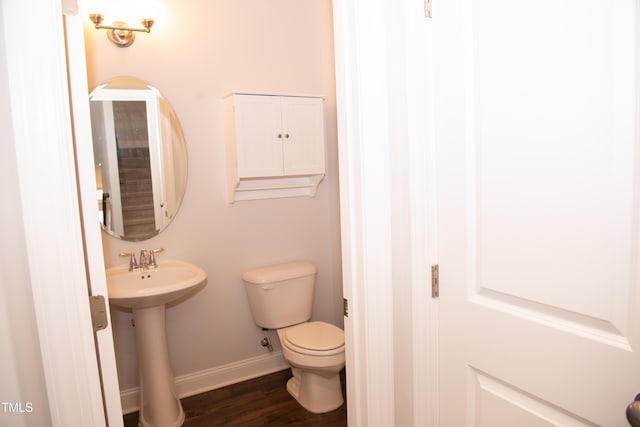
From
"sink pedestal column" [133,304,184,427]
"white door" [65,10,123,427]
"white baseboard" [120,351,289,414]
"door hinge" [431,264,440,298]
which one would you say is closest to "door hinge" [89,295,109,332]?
"white door" [65,10,123,427]

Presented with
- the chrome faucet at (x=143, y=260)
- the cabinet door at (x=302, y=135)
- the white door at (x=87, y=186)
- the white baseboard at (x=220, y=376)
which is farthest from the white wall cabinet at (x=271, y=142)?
the white door at (x=87, y=186)

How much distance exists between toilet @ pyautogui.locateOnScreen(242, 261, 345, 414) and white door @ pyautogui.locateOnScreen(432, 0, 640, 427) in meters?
1.18

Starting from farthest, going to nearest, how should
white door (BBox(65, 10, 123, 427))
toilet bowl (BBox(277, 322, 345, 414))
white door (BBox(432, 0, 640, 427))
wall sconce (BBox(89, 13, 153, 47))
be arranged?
toilet bowl (BBox(277, 322, 345, 414)), wall sconce (BBox(89, 13, 153, 47)), white door (BBox(65, 10, 123, 427)), white door (BBox(432, 0, 640, 427))

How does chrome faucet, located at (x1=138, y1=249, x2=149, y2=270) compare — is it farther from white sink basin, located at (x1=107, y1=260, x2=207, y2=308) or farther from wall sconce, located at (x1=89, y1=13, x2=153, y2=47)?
wall sconce, located at (x1=89, y1=13, x2=153, y2=47)

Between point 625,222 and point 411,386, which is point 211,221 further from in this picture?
point 625,222

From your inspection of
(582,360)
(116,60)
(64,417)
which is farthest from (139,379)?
(582,360)

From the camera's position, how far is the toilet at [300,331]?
2.32 m

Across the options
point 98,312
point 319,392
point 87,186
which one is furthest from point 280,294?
point 87,186

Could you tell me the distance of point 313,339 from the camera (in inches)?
95.2

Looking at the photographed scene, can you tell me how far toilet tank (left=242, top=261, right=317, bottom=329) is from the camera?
2.59 meters

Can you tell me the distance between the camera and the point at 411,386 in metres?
1.30

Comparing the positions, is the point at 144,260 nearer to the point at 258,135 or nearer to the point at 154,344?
the point at 154,344

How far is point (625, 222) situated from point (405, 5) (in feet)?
2.49

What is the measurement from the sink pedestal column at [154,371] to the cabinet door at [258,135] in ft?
3.04
